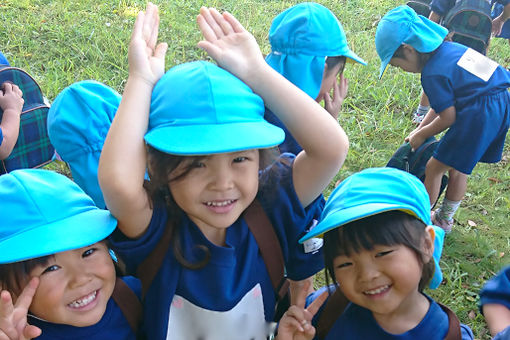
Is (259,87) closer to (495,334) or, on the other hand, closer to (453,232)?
(495,334)

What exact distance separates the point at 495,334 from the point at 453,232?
7.22ft

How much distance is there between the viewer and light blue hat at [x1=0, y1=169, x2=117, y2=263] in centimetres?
125

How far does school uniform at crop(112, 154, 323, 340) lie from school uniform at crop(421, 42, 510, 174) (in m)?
1.87

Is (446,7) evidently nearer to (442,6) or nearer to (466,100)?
(442,6)

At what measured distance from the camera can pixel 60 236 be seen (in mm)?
1294

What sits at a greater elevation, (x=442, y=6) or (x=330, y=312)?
(x=442, y=6)

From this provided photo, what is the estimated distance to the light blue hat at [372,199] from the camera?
1.37m

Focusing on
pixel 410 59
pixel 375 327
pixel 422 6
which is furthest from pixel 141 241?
pixel 422 6

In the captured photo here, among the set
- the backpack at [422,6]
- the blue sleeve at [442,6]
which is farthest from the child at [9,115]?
the backpack at [422,6]

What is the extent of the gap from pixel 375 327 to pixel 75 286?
0.95 meters

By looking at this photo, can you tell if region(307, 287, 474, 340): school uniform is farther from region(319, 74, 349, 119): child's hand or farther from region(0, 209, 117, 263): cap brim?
region(319, 74, 349, 119): child's hand

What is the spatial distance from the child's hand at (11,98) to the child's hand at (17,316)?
1.59 m

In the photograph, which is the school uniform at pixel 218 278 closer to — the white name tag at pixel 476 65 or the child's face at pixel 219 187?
the child's face at pixel 219 187

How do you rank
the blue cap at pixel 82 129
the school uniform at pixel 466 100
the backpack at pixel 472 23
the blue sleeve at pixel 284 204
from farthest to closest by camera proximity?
the backpack at pixel 472 23 < the school uniform at pixel 466 100 < the blue cap at pixel 82 129 < the blue sleeve at pixel 284 204
